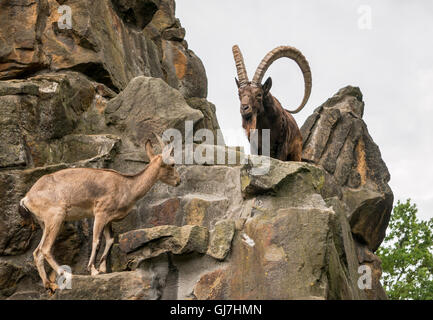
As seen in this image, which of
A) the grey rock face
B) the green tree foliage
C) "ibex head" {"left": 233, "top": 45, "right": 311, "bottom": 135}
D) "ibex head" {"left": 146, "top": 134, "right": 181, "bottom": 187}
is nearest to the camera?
"ibex head" {"left": 146, "top": 134, "right": 181, "bottom": 187}

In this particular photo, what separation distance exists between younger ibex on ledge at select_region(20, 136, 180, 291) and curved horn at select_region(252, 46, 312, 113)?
147 inches

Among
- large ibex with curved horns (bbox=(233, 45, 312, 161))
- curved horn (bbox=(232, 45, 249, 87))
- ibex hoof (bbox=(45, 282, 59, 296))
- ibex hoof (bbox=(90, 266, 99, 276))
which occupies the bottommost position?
ibex hoof (bbox=(45, 282, 59, 296))

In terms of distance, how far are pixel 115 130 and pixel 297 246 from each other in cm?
369

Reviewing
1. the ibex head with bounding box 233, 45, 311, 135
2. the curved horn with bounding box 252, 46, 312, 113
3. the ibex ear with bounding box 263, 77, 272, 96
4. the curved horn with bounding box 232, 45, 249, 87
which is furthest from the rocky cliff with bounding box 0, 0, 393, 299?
the curved horn with bounding box 252, 46, 312, 113

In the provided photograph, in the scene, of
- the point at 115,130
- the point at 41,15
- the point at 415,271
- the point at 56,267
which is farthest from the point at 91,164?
the point at 415,271

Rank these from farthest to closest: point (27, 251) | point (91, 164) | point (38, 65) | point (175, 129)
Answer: point (38, 65), point (175, 129), point (91, 164), point (27, 251)

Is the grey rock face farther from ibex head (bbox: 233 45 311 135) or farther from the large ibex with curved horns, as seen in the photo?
ibex head (bbox: 233 45 311 135)

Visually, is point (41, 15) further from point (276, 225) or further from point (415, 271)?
point (415, 271)

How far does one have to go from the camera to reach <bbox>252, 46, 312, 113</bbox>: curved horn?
1066 cm

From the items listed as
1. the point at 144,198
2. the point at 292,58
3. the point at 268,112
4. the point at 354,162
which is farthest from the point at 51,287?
the point at 354,162

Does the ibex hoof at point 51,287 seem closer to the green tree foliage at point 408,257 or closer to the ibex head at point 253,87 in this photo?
the ibex head at point 253,87

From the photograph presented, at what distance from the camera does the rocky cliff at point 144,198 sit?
6824 millimetres

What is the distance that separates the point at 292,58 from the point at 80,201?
6.16 m

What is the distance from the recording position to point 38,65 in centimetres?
1017
